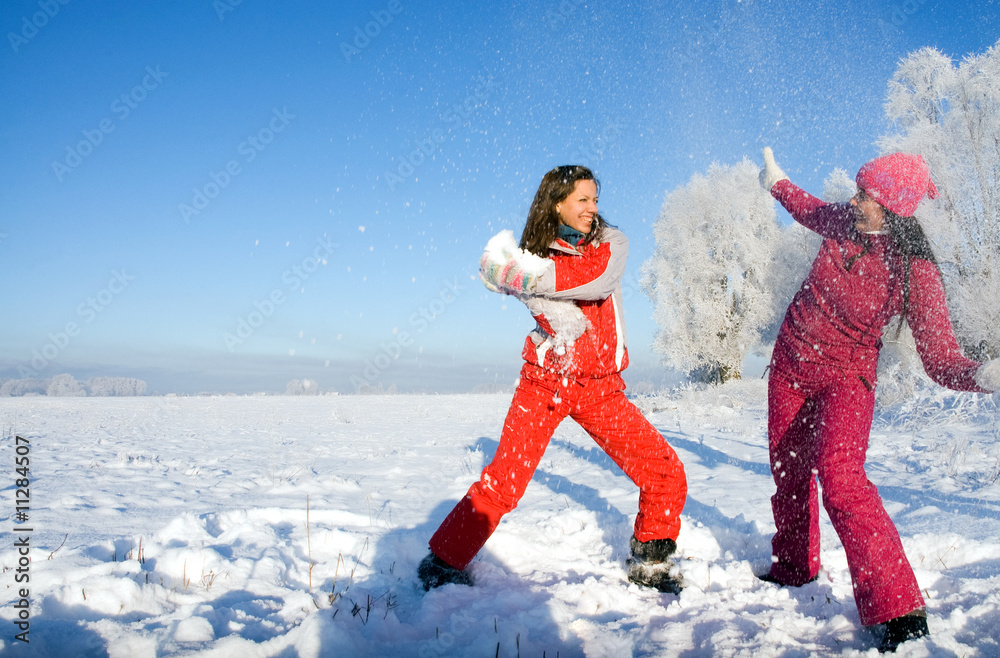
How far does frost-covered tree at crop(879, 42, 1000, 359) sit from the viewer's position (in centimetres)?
988

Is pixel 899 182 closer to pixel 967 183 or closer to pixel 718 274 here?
pixel 967 183

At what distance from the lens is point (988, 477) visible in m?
4.76

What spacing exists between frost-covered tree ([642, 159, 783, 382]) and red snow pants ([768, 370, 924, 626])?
16.1 m

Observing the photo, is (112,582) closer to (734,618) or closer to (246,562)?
(246,562)

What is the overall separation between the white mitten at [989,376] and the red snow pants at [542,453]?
1.19 metres

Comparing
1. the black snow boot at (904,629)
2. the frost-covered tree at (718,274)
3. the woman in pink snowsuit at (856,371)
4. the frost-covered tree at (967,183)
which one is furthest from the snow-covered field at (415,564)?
the frost-covered tree at (718,274)

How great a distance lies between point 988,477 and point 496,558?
15.6 ft

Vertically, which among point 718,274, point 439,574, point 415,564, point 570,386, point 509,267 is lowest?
point 415,564

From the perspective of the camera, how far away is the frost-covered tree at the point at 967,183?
9.88 metres

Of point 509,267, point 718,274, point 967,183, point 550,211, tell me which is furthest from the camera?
point 718,274

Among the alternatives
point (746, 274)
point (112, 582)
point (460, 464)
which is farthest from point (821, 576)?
point (746, 274)

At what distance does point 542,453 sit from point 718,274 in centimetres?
1742

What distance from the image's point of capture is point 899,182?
2.13m

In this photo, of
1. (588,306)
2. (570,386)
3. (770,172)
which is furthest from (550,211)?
(770,172)
